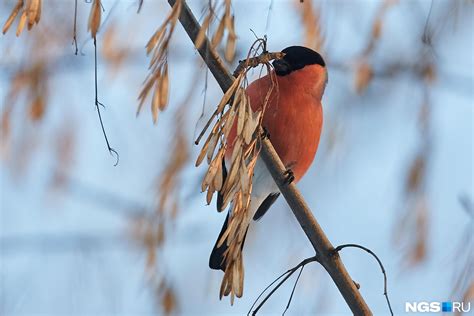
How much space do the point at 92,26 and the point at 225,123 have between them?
0.55ft

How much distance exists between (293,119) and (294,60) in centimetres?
21

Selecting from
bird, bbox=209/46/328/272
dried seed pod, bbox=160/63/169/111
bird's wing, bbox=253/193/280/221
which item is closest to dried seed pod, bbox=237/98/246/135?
dried seed pod, bbox=160/63/169/111

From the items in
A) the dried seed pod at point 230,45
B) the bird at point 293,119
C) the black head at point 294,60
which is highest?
the dried seed pod at point 230,45

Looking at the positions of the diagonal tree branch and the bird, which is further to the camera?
the bird

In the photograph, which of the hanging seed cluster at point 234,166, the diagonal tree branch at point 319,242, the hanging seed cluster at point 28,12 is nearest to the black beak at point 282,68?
the diagonal tree branch at point 319,242

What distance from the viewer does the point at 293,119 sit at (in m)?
1.58

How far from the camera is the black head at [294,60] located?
65.9 inches

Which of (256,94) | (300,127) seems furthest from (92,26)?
(300,127)

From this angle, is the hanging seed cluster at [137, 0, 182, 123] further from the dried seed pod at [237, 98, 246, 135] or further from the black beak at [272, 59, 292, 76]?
the black beak at [272, 59, 292, 76]

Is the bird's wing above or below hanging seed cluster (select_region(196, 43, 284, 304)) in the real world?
below

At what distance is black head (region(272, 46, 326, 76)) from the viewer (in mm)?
1673

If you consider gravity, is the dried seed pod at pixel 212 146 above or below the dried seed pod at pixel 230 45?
below

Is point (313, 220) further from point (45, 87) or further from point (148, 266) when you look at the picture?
point (45, 87)

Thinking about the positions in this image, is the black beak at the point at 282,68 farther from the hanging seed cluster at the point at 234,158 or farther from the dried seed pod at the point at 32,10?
the dried seed pod at the point at 32,10
